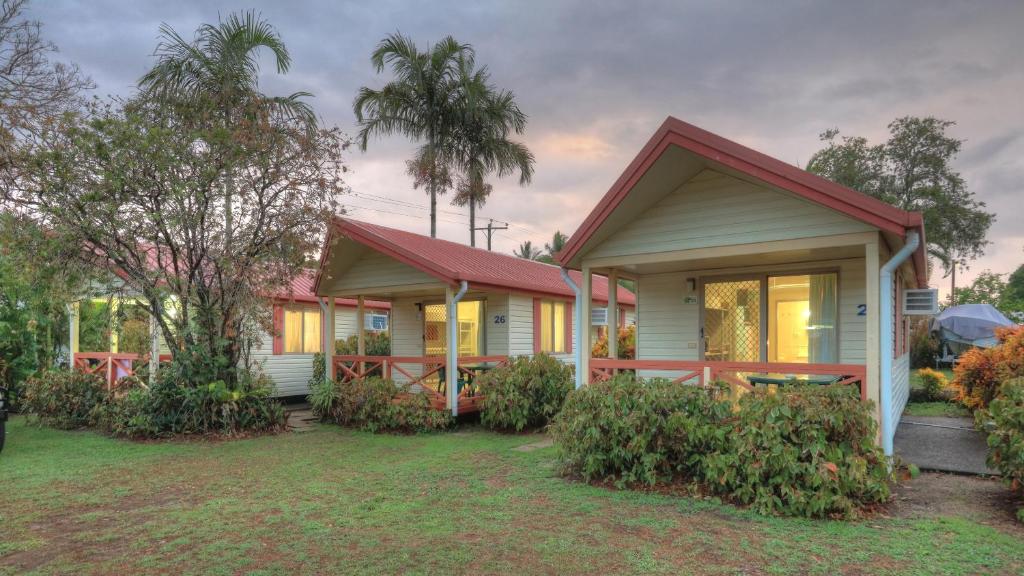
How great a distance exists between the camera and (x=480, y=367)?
1118cm

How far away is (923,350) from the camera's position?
1950 centimetres

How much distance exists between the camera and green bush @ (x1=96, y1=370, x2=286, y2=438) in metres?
9.74

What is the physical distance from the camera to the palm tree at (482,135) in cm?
2066

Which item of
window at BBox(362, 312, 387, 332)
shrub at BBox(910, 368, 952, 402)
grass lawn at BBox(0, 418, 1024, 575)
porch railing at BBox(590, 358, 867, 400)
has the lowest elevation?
grass lawn at BBox(0, 418, 1024, 575)

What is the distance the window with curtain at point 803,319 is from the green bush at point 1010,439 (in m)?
2.92

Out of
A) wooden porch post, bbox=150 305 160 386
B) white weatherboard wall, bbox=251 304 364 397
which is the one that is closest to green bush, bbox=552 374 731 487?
Answer: wooden porch post, bbox=150 305 160 386

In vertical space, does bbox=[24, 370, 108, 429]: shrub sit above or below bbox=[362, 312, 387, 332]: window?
below

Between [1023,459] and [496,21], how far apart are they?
10.6 meters

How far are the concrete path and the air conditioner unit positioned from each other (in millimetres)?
1734

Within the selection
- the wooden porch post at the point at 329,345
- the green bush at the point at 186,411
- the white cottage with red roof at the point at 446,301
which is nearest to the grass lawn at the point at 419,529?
the green bush at the point at 186,411

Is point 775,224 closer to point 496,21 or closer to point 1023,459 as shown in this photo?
point 1023,459

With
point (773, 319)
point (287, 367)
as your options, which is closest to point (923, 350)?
point (773, 319)

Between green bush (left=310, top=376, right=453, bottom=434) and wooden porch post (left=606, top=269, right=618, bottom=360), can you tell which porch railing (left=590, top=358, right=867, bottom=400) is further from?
green bush (left=310, top=376, right=453, bottom=434)

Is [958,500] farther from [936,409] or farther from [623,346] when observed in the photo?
[623,346]
